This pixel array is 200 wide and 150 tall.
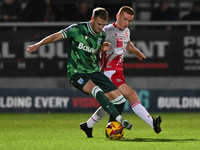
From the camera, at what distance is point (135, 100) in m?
7.24

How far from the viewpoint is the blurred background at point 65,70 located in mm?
11945

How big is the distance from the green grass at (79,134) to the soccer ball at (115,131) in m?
0.12

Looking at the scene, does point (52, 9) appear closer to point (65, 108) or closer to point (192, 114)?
point (65, 108)

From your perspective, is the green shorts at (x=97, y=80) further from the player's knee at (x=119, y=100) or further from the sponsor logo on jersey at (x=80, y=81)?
the player's knee at (x=119, y=100)

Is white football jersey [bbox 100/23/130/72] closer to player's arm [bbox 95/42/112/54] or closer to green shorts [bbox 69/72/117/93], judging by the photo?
player's arm [bbox 95/42/112/54]

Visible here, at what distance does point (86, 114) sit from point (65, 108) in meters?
0.61

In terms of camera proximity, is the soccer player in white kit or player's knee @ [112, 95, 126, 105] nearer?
player's knee @ [112, 95, 126, 105]

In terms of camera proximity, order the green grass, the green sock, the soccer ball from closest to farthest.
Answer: the green grass → the green sock → the soccer ball

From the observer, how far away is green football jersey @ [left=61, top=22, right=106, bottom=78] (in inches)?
266

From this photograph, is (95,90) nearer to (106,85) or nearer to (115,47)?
(106,85)

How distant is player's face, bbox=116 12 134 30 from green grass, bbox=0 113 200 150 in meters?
1.69

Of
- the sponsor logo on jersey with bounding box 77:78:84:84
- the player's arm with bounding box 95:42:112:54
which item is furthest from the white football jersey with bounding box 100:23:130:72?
the sponsor logo on jersey with bounding box 77:78:84:84

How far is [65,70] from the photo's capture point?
12.0 metres

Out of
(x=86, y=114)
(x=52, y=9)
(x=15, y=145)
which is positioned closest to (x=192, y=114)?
(x=86, y=114)
